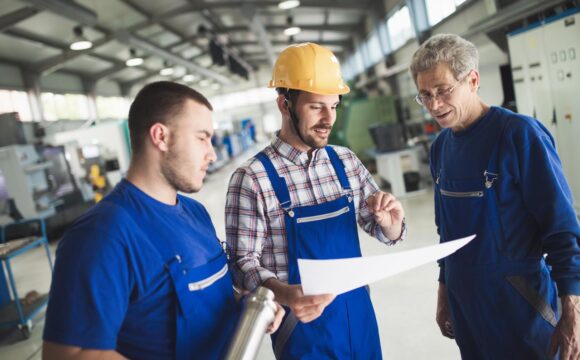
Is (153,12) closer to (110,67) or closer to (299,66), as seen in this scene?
(110,67)

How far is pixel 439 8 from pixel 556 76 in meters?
4.38

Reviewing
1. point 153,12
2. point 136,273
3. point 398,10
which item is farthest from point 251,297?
point 153,12

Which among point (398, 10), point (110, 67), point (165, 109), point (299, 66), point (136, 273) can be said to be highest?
point (110, 67)

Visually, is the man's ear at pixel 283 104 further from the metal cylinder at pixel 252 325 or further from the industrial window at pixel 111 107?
the industrial window at pixel 111 107

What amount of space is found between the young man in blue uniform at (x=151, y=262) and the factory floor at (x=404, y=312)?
90.6 inches

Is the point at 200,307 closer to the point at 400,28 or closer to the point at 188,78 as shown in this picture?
the point at 400,28

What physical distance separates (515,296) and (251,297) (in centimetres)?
99

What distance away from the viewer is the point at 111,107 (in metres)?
19.0

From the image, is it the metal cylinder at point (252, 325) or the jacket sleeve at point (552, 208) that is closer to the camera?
the metal cylinder at point (252, 325)

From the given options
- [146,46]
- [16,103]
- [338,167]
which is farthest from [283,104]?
[16,103]

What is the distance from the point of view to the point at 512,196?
1436mm

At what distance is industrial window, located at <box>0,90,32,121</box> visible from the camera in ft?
39.0

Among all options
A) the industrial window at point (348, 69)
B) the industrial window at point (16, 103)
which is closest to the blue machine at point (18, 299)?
the industrial window at point (16, 103)

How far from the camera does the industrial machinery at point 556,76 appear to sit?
13.8ft
